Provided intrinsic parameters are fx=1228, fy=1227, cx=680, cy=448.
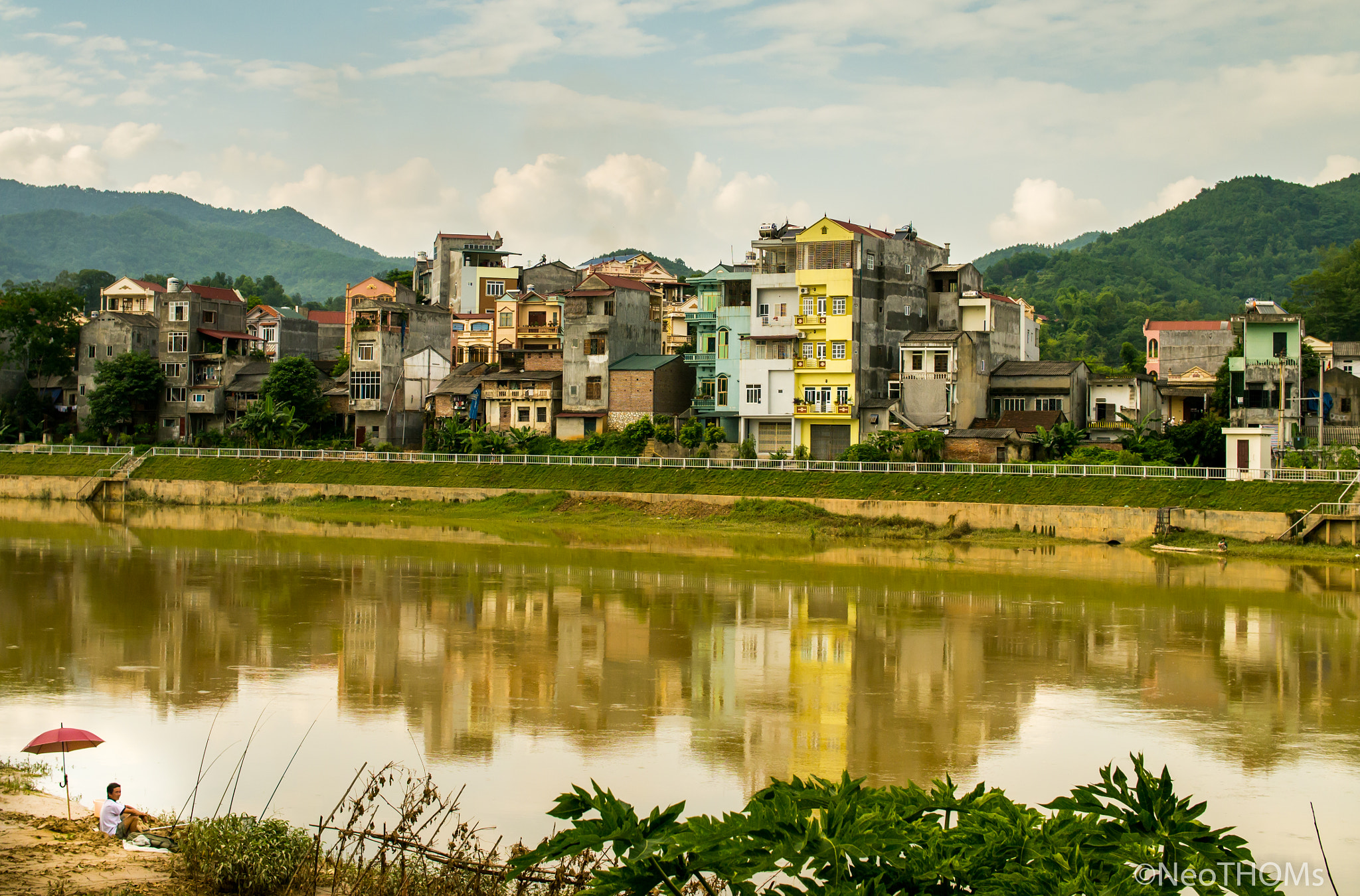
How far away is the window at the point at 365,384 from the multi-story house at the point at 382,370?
0.04 meters

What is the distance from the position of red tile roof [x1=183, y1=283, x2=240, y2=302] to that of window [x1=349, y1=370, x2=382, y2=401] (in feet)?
46.3

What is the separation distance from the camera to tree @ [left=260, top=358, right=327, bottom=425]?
6456cm

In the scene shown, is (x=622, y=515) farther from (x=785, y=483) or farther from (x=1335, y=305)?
(x=1335, y=305)

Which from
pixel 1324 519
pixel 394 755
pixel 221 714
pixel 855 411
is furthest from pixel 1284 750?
pixel 855 411

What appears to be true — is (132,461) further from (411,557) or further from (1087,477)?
(1087,477)

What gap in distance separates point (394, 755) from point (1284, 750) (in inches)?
484

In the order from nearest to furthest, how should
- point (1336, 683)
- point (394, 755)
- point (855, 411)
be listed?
point (394, 755), point (1336, 683), point (855, 411)

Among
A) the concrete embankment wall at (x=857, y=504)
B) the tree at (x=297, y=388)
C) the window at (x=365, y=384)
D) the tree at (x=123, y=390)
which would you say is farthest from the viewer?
the tree at (x=123, y=390)

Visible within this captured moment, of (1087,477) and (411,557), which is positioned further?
(1087,477)

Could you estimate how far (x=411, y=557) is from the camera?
37.8 m

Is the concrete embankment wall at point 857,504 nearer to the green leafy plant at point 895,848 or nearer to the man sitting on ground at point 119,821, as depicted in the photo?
the man sitting on ground at point 119,821

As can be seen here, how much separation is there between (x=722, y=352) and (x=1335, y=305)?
145ft

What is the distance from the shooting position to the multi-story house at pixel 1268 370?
158ft

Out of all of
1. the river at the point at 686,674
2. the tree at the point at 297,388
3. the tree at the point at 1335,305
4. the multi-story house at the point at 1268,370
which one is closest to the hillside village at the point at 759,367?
the multi-story house at the point at 1268,370
